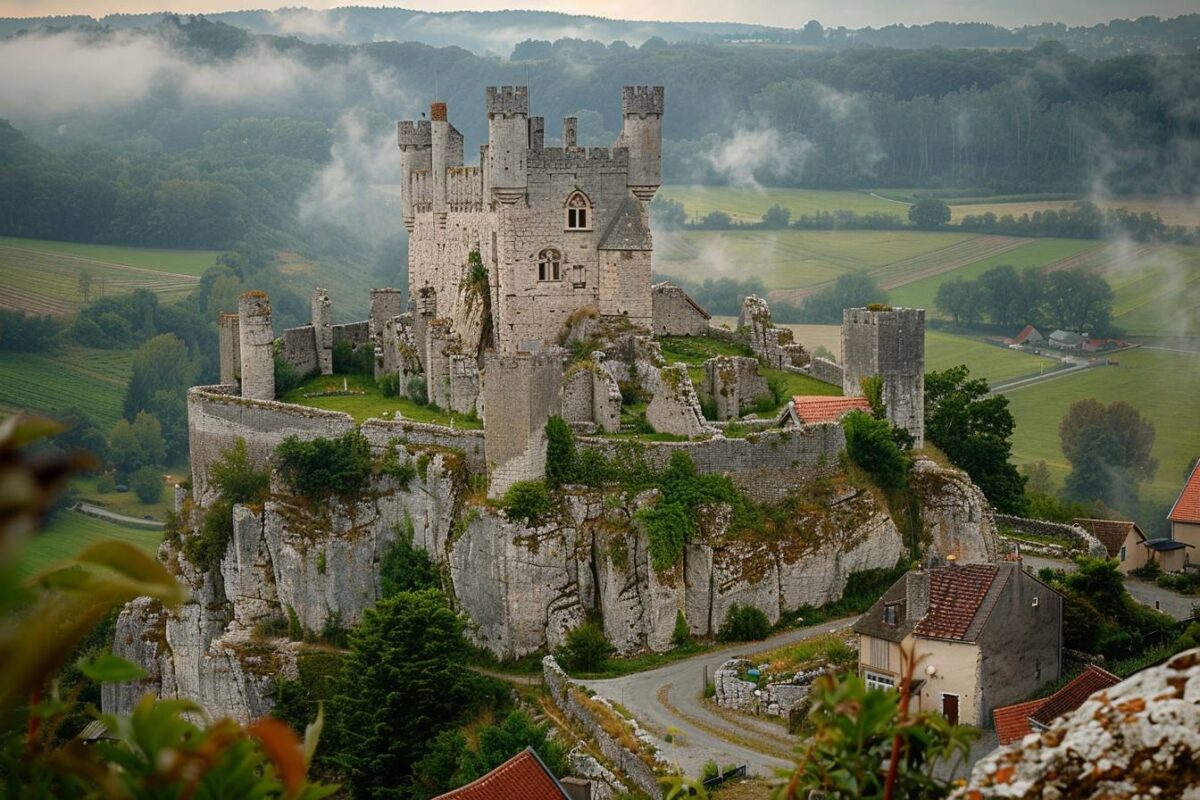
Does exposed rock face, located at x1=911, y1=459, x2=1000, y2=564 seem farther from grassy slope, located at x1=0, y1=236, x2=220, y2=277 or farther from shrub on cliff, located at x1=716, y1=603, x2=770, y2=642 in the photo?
grassy slope, located at x1=0, y1=236, x2=220, y2=277

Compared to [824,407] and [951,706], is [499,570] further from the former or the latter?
[951,706]

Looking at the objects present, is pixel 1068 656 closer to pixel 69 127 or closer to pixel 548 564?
pixel 548 564

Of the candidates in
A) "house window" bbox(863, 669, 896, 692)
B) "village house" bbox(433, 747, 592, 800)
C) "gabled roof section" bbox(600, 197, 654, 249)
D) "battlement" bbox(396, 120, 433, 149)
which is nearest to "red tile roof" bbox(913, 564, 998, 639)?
"house window" bbox(863, 669, 896, 692)

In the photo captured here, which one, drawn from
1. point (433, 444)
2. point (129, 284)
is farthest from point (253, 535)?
point (129, 284)

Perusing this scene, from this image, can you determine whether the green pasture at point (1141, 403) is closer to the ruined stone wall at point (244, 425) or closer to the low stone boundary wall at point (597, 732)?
the ruined stone wall at point (244, 425)

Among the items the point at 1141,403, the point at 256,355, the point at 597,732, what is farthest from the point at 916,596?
the point at 1141,403

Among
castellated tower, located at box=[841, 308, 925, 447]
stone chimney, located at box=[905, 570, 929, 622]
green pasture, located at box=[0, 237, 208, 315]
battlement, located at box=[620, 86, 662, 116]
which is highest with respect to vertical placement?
battlement, located at box=[620, 86, 662, 116]

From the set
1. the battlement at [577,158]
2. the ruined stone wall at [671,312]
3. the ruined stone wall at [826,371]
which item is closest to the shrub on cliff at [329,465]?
the battlement at [577,158]
